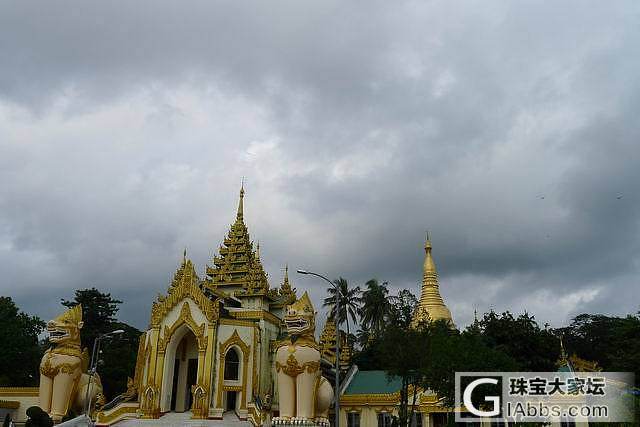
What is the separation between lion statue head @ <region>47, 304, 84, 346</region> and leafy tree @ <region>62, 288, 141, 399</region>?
16.6 meters

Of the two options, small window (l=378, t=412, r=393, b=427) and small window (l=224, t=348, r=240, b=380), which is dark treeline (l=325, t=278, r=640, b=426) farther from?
small window (l=224, t=348, r=240, b=380)

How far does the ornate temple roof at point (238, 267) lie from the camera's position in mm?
40750

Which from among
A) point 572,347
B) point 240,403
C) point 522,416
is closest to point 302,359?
point 240,403

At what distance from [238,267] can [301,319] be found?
40.8 ft

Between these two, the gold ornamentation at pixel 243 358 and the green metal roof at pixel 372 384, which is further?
the green metal roof at pixel 372 384

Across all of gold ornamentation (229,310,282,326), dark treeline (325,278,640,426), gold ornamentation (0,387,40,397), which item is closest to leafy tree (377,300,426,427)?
dark treeline (325,278,640,426)

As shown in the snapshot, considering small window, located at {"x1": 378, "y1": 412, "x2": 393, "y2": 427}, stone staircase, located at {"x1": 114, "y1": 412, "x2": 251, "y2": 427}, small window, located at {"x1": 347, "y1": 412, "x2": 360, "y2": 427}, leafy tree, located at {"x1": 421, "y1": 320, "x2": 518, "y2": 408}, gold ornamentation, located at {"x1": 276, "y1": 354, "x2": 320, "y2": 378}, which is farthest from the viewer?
small window, located at {"x1": 347, "y1": 412, "x2": 360, "y2": 427}

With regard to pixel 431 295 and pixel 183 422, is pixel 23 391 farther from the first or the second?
pixel 431 295

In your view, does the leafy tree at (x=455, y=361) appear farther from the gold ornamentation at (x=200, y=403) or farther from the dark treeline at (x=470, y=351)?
the gold ornamentation at (x=200, y=403)

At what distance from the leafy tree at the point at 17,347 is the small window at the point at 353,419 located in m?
27.9

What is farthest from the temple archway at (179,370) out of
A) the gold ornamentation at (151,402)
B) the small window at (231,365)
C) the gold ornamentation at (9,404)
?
the gold ornamentation at (9,404)

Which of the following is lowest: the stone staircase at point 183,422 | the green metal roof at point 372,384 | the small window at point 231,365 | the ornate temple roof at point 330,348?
the stone staircase at point 183,422

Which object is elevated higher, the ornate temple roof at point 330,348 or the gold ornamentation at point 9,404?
the ornate temple roof at point 330,348

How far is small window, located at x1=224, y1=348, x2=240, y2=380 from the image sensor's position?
35.9 m
